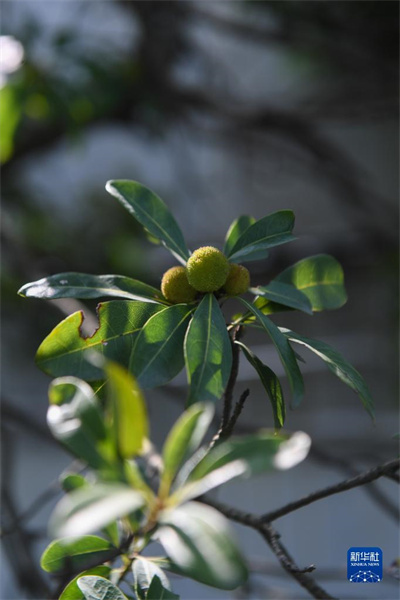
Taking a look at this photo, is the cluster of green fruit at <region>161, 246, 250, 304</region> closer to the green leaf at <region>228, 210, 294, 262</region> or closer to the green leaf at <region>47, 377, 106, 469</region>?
the green leaf at <region>228, 210, 294, 262</region>

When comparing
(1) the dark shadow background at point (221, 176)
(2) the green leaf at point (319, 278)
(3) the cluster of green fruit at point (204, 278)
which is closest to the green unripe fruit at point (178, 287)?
(3) the cluster of green fruit at point (204, 278)

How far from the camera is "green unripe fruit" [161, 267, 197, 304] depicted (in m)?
0.59

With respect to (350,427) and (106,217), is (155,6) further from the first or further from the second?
(350,427)

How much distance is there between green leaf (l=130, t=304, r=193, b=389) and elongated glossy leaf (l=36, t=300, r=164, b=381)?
3 cm

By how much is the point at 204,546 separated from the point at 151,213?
0.38 m

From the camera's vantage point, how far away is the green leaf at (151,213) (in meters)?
0.63

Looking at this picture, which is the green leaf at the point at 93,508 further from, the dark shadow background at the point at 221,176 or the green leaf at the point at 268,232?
the dark shadow background at the point at 221,176

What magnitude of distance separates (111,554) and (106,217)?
3.01 meters

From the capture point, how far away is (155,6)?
2.63 metres

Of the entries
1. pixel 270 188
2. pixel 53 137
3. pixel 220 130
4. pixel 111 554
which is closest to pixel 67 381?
pixel 111 554

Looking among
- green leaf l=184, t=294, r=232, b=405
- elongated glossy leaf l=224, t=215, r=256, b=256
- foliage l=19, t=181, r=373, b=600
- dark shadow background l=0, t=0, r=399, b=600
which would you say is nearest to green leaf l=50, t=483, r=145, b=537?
foliage l=19, t=181, r=373, b=600

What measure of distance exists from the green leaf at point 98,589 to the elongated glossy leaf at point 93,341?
0.16 metres

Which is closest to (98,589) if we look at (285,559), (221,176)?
(285,559)

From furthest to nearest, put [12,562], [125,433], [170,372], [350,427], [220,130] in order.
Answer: [350,427], [220,130], [12,562], [170,372], [125,433]
